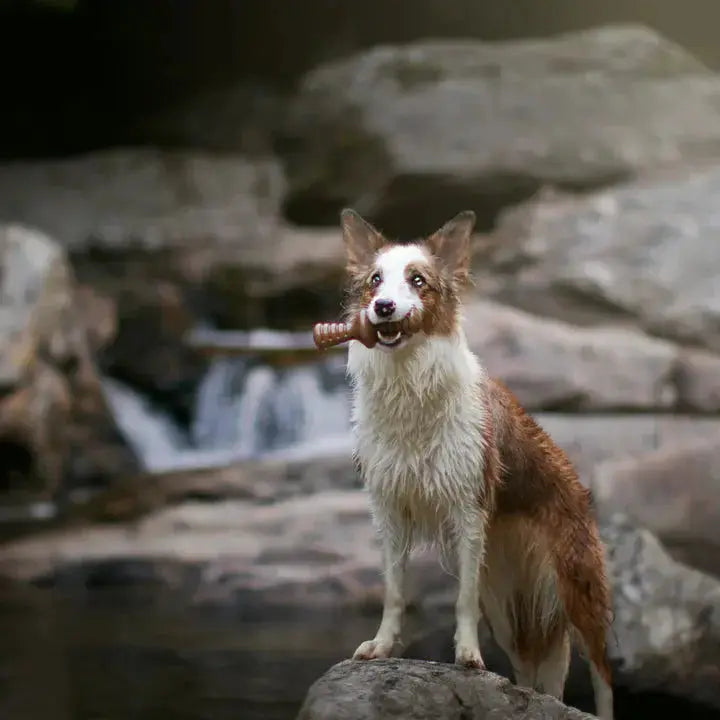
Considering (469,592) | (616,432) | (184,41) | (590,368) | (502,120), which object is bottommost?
(616,432)

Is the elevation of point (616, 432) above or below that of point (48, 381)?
below

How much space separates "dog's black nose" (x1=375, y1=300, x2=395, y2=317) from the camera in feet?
9.17

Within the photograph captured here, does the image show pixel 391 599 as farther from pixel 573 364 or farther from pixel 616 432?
pixel 573 364

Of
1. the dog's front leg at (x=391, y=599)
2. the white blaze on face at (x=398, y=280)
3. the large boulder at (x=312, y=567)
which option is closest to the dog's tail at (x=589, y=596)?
the dog's front leg at (x=391, y=599)

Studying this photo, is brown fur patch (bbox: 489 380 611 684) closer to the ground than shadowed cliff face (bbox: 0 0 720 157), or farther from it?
closer to the ground

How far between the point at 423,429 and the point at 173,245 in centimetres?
683

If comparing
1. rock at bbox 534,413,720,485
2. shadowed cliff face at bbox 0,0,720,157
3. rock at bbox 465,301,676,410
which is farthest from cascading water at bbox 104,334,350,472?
shadowed cliff face at bbox 0,0,720,157

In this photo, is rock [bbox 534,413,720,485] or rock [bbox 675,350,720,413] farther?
rock [bbox 675,350,720,413]

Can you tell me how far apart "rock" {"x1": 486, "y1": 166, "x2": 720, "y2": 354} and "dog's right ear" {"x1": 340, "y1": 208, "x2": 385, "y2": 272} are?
4.76 metres

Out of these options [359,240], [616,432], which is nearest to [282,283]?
[616,432]

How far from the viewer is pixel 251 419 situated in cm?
803

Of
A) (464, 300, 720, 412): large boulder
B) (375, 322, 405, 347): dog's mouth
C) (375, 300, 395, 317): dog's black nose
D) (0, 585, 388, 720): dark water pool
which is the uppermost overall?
(375, 300, 395, 317): dog's black nose

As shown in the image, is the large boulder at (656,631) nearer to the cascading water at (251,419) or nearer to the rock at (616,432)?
the rock at (616,432)

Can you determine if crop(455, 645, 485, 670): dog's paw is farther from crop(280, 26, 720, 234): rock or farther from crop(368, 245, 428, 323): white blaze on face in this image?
crop(280, 26, 720, 234): rock
